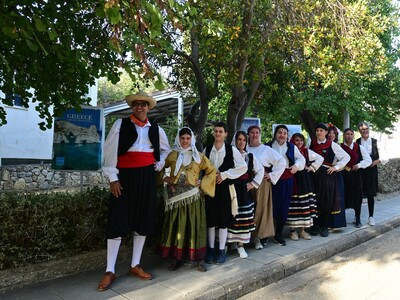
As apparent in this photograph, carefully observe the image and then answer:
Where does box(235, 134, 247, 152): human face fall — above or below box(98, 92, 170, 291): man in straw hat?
above

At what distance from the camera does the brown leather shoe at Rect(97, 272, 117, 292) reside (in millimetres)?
3709

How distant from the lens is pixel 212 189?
14.2ft

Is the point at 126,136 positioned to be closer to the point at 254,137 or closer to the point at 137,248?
the point at 137,248

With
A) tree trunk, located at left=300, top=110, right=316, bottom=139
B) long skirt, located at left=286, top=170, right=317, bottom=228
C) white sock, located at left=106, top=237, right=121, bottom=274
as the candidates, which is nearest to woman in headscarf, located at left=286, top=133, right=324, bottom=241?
long skirt, located at left=286, top=170, right=317, bottom=228

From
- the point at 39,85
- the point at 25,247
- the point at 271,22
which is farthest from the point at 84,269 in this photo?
the point at 271,22

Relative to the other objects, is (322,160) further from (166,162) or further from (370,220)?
(166,162)

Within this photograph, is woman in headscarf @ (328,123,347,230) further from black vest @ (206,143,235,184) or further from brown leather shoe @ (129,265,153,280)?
brown leather shoe @ (129,265,153,280)

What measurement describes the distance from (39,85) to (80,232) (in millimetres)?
2110

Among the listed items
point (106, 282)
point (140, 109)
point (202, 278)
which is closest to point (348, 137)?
point (202, 278)

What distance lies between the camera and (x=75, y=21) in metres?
4.57

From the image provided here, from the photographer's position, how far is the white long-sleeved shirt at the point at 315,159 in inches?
228

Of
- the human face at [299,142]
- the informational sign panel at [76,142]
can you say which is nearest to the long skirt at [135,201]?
the informational sign panel at [76,142]

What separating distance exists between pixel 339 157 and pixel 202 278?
134 inches

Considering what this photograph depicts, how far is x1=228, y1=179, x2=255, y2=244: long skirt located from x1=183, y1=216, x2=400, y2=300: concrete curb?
48 cm
